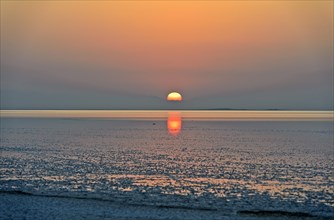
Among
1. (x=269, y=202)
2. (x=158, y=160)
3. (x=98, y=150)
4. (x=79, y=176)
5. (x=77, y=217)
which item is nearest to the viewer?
(x=77, y=217)

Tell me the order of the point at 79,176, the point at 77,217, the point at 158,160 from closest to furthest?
the point at 77,217 < the point at 79,176 < the point at 158,160

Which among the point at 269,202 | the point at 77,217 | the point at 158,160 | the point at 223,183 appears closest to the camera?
the point at 77,217

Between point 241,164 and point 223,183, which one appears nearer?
point 223,183

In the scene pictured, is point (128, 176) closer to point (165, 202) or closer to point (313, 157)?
point (165, 202)

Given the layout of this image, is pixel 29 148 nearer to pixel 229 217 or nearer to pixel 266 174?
pixel 266 174

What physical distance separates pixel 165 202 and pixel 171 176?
10.5 m

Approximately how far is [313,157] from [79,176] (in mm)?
29385

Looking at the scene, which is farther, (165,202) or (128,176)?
(128,176)

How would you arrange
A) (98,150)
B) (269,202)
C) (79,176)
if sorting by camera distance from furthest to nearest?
1. (98,150)
2. (79,176)
3. (269,202)

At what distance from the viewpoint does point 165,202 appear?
31.0 metres

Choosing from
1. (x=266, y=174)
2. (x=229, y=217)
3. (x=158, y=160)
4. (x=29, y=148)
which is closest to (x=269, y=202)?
(x=229, y=217)

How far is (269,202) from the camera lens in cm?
3094

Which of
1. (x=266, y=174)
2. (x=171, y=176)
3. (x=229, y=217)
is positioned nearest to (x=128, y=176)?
(x=171, y=176)

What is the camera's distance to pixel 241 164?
49.8m
